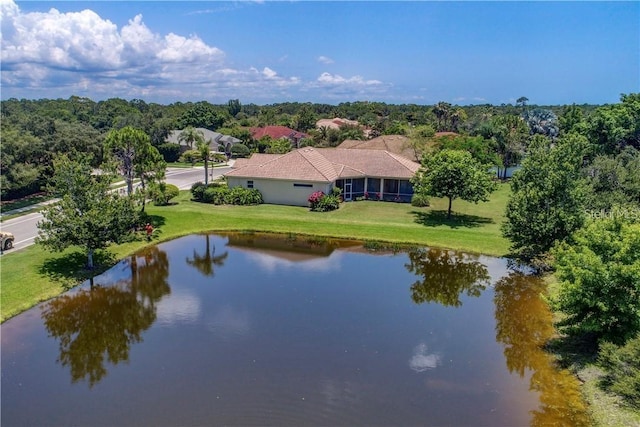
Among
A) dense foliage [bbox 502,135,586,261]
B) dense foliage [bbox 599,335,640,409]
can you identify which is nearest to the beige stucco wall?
dense foliage [bbox 502,135,586,261]

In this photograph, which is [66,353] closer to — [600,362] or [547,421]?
[547,421]

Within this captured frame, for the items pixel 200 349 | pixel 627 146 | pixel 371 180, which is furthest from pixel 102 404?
pixel 627 146

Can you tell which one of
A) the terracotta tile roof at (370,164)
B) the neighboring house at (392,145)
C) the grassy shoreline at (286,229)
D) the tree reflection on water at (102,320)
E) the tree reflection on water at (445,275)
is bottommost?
the tree reflection on water at (102,320)

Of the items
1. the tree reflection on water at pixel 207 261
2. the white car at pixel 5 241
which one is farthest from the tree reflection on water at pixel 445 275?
the white car at pixel 5 241

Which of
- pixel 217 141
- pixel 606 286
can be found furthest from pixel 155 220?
pixel 217 141

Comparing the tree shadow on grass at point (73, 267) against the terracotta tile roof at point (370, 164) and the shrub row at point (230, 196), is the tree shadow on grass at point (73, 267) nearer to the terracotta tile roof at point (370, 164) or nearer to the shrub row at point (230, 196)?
the shrub row at point (230, 196)

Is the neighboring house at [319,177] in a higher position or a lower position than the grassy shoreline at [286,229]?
higher
